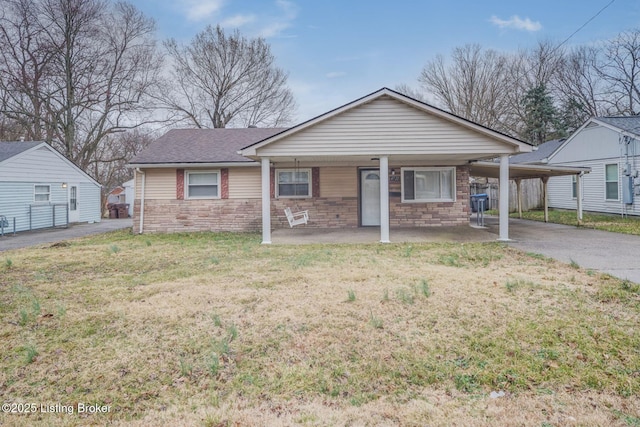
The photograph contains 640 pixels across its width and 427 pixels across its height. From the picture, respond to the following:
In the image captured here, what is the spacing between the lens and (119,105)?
25.3m

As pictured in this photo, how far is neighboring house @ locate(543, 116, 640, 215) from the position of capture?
1508cm

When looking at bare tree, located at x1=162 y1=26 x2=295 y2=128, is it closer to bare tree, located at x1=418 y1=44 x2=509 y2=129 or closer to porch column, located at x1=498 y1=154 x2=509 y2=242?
bare tree, located at x1=418 y1=44 x2=509 y2=129

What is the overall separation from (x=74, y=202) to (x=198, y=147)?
391 inches

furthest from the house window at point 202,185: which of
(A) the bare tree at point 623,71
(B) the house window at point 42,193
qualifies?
(A) the bare tree at point 623,71

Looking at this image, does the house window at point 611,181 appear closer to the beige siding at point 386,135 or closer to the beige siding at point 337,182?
the beige siding at point 386,135

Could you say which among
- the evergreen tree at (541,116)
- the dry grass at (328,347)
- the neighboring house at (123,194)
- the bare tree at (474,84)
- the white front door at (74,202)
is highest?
the bare tree at (474,84)

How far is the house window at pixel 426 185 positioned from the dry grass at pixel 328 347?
6.81 meters

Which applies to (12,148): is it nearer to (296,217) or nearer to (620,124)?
(296,217)

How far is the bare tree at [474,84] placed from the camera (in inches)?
1156

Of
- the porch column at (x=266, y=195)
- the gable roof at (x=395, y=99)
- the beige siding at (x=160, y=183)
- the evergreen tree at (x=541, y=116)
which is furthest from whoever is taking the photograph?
the evergreen tree at (x=541, y=116)

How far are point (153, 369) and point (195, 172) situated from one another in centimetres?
1084

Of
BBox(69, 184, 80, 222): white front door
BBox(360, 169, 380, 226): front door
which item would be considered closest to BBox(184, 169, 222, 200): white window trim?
BBox(360, 169, 380, 226): front door

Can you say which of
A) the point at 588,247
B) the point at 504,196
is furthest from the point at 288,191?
the point at 588,247

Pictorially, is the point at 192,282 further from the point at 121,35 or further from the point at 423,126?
the point at 121,35
